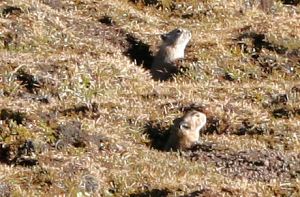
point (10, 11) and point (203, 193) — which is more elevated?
point (203, 193)

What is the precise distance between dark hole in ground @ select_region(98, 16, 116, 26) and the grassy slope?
0.16 metres

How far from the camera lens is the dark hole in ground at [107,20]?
20562 mm

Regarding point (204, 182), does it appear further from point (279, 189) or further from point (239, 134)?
point (239, 134)

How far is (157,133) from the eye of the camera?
15.0 meters

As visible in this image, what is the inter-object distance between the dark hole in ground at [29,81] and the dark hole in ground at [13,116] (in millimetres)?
1801

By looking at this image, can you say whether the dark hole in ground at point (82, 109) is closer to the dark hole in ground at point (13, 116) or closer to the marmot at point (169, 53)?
the dark hole in ground at point (13, 116)

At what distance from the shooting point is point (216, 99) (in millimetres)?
16609

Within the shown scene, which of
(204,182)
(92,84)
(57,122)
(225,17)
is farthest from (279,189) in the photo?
(225,17)

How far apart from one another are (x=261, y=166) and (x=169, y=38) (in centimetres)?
663

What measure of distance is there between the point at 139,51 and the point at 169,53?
1090 millimetres

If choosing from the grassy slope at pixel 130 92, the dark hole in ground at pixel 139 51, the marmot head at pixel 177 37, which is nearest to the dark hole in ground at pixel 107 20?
the grassy slope at pixel 130 92

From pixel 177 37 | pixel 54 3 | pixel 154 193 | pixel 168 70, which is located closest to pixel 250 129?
pixel 154 193

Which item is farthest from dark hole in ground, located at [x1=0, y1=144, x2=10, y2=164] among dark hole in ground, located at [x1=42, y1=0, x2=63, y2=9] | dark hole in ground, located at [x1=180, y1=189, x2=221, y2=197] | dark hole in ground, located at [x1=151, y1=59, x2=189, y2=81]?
dark hole in ground, located at [x1=42, y1=0, x2=63, y2=9]

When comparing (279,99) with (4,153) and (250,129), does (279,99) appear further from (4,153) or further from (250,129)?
(4,153)
